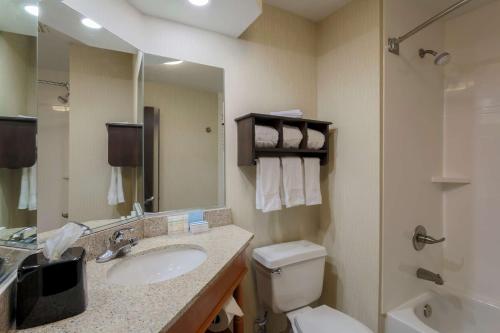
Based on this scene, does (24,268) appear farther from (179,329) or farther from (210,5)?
(210,5)

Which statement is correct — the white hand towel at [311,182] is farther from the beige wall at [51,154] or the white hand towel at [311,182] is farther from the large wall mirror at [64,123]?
the beige wall at [51,154]

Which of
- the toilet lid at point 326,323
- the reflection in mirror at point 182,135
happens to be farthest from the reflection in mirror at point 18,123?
the toilet lid at point 326,323

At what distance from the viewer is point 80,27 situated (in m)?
1.08

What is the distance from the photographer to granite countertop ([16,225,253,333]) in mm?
593

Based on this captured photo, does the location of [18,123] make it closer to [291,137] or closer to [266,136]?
[266,136]

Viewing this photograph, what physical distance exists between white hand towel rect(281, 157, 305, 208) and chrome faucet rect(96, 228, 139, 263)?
933mm

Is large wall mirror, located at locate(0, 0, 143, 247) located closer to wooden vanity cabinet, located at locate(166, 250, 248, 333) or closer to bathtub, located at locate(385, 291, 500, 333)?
wooden vanity cabinet, located at locate(166, 250, 248, 333)

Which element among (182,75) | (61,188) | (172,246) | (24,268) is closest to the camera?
(24,268)

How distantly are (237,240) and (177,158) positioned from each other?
2.08ft

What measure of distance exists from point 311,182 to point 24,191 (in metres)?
1.49

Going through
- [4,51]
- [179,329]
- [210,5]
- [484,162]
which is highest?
[210,5]

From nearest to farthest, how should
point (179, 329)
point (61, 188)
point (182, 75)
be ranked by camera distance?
point (179, 329), point (61, 188), point (182, 75)

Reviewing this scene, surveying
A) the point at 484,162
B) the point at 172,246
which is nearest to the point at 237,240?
the point at 172,246

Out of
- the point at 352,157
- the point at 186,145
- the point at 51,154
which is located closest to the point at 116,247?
the point at 51,154
